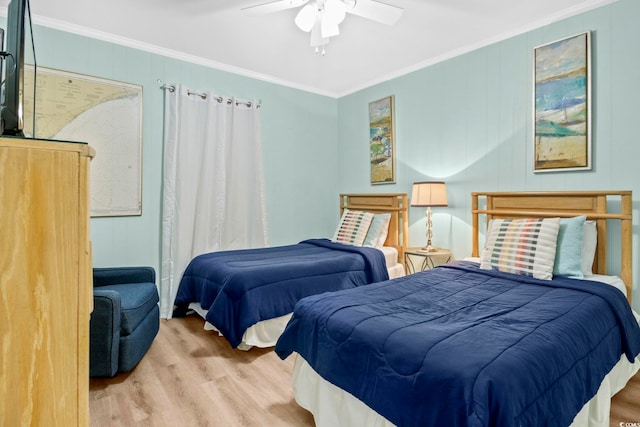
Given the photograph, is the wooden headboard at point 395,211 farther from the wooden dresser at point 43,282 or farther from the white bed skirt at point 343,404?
the wooden dresser at point 43,282

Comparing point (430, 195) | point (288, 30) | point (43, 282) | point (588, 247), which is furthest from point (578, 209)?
point (43, 282)

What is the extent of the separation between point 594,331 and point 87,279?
2.08 metres

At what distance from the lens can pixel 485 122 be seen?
322cm

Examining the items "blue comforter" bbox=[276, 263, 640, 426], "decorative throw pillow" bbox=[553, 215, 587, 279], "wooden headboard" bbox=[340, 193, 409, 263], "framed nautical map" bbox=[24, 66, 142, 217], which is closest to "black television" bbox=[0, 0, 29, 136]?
"blue comforter" bbox=[276, 263, 640, 426]

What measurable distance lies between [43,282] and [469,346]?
137 centimetres

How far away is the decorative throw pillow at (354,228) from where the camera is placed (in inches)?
149

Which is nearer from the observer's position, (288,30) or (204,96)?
(288,30)

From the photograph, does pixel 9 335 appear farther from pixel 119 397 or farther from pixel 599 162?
pixel 599 162

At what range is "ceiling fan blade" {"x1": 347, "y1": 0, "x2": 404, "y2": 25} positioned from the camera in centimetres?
225

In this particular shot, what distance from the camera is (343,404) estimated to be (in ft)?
5.22

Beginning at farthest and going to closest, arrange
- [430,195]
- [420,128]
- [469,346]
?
1. [420,128]
2. [430,195]
3. [469,346]

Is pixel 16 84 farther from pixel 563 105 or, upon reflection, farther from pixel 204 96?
pixel 563 105

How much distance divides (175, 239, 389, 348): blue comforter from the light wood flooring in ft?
0.75

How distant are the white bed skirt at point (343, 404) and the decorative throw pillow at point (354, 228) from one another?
2.01 metres
